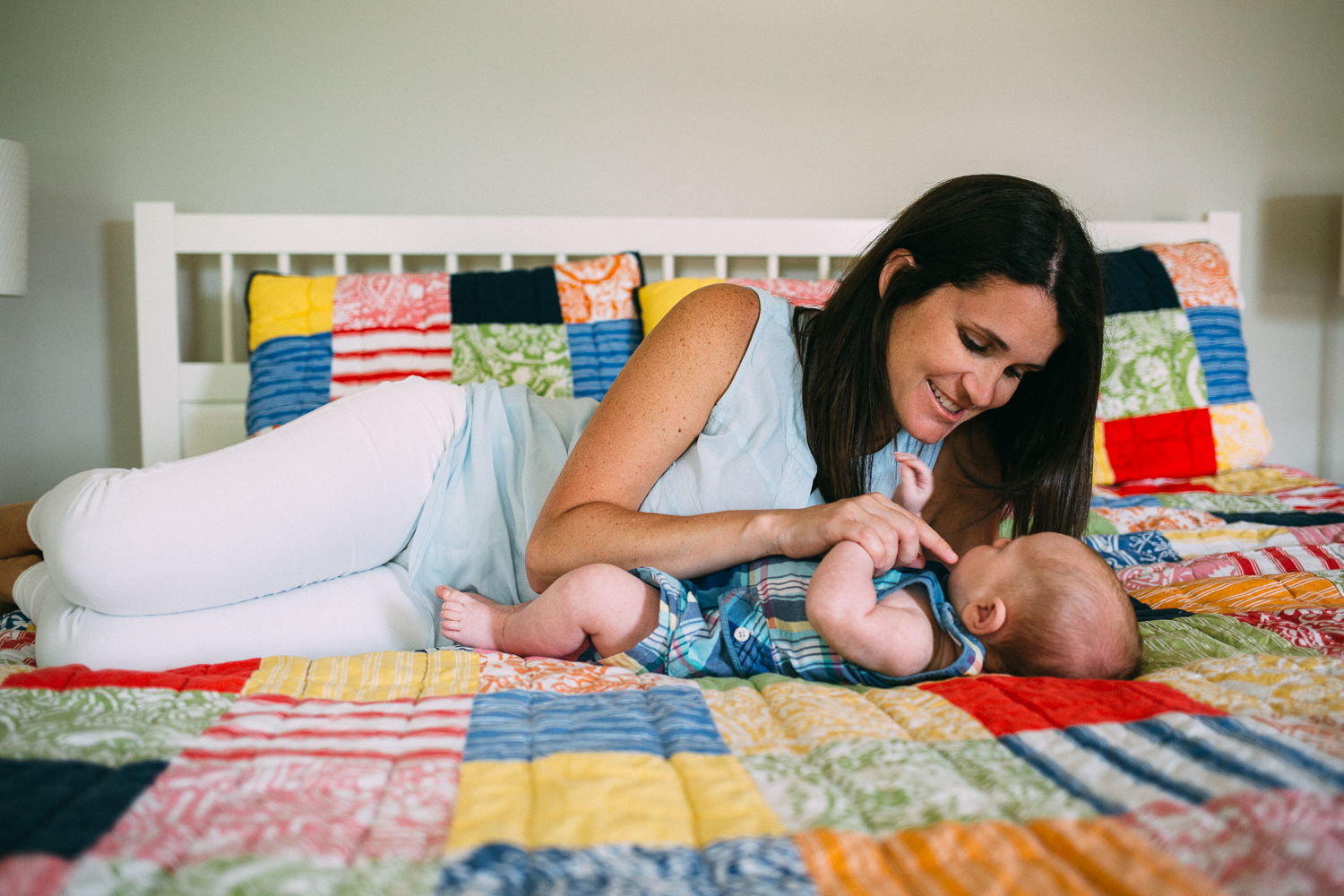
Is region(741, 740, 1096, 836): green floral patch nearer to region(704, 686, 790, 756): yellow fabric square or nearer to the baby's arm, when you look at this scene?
region(704, 686, 790, 756): yellow fabric square

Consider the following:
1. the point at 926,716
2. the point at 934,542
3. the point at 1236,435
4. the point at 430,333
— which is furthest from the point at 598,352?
Answer: the point at 1236,435

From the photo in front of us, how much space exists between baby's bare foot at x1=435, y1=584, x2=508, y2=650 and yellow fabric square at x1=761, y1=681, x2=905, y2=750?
351 millimetres

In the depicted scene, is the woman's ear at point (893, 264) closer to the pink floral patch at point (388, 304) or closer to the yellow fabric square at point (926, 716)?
the yellow fabric square at point (926, 716)

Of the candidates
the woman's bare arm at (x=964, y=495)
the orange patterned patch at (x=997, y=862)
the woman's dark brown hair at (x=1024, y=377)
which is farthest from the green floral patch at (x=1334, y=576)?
the orange patterned patch at (x=997, y=862)

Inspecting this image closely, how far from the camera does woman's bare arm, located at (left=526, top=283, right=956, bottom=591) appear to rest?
928 millimetres

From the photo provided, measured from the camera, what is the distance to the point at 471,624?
101cm

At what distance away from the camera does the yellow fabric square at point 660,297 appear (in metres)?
1.75

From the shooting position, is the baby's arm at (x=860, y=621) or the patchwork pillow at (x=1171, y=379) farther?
the patchwork pillow at (x=1171, y=379)

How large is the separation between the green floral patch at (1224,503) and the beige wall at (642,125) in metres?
0.99

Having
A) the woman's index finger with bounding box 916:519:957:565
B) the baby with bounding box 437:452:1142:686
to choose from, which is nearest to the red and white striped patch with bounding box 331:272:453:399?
the baby with bounding box 437:452:1142:686

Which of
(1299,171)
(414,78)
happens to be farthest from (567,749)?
(1299,171)

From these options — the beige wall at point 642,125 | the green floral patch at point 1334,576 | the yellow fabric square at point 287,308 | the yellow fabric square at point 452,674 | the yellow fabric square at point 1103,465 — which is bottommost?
the yellow fabric square at point 452,674

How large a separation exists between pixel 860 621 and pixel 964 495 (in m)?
0.53

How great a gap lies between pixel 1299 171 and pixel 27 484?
132 inches
